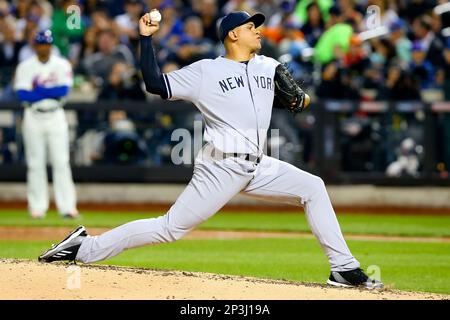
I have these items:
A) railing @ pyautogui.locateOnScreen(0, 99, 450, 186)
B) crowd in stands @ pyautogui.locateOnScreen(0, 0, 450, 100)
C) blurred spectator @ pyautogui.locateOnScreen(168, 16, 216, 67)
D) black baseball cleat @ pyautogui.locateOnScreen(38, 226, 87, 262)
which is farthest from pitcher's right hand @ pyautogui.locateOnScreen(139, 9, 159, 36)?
blurred spectator @ pyautogui.locateOnScreen(168, 16, 216, 67)

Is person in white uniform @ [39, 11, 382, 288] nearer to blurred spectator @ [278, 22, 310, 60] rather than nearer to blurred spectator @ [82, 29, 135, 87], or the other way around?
blurred spectator @ [278, 22, 310, 60]

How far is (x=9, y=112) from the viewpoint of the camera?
52.8 feet

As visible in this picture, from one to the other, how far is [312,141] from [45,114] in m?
4.68

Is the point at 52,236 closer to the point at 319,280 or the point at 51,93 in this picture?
the point at 51,93

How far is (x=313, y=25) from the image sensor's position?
17.3 m

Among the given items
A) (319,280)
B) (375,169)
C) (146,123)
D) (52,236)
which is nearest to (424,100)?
(375,169)

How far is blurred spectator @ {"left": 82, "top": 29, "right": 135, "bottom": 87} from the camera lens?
1703 cm

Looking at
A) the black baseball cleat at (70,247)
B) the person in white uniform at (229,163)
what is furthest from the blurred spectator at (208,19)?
the black baseball cleat at (70,247)

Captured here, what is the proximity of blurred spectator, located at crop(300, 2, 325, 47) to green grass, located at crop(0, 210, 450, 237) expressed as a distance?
330cm

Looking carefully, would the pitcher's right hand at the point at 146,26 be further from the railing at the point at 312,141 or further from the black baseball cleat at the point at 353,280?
the railing at the point at 312,141

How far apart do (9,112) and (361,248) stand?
7.26m

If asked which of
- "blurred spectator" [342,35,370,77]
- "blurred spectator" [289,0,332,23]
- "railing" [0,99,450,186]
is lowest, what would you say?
"railing" [0,99,450,186]

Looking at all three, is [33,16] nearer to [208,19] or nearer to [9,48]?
[9,48]

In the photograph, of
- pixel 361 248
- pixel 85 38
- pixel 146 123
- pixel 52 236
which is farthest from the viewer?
pixel 85 38
